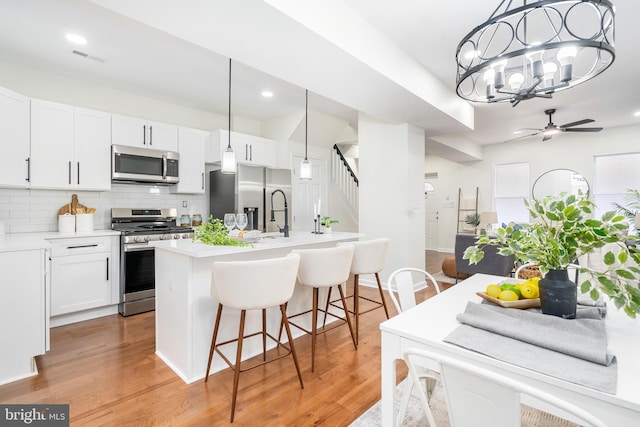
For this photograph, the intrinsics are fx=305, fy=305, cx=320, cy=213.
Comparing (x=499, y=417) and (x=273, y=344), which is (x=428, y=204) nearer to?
(x=273, y=344)

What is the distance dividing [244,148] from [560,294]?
4.46 meters

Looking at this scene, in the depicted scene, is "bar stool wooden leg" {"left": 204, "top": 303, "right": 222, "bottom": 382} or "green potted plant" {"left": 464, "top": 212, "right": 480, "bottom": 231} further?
"green potted plant" {"left": 464, "top": 212, "right": 480, "bottom": 231}

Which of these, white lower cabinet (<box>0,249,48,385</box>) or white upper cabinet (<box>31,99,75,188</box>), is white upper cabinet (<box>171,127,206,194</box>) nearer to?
white upper cabinet (<box>31,99,75,188</box>)

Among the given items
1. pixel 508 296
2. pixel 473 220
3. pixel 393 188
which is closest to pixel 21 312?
pixel 508 296

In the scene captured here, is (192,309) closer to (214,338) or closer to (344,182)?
(214,338)

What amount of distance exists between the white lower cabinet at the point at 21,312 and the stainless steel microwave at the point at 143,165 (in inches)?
69.5

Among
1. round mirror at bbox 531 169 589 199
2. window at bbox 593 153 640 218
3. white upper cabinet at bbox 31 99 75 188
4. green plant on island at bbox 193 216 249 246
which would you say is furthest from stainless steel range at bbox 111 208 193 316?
window at bbox 593 153 640 218

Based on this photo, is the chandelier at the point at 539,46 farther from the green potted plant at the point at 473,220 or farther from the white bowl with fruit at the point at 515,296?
the green potted plant at the point at 473,220

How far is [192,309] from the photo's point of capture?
2.16 m

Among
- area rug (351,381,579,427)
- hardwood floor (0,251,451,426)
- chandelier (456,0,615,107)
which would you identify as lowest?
hardwood floor (0,251,451,426)

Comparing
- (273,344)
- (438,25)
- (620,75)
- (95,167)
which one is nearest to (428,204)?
(620,75)

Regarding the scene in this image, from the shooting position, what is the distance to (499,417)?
2.57 feet

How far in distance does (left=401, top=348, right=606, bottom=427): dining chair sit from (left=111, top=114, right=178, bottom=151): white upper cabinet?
14.0 feet

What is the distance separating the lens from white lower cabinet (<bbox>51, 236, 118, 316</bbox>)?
10.4 feet
